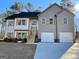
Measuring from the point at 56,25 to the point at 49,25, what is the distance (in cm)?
131

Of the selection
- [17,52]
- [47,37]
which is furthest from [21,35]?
[17,52]

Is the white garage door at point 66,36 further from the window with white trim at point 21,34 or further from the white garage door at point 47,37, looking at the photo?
the window with white trim at point 21,34

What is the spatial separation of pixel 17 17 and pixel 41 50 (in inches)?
710

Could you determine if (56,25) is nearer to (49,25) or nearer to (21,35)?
(49,25)

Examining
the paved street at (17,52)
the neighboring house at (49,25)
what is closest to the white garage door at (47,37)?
the neighboring house at (49,25)

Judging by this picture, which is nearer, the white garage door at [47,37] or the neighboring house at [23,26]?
the white garage door at [47,37]

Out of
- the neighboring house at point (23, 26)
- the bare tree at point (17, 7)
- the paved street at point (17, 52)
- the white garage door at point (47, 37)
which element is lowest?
the paved street at point (17, 52)

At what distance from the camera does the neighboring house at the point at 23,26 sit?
132ft

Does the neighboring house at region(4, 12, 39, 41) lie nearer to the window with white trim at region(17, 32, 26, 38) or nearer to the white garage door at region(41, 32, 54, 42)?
the window with white trim at region(17, 32, 26, 38)

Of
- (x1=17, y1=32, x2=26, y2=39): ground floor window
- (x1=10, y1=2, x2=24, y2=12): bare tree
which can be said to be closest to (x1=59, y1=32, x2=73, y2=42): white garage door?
(x1=17, y1=32, x2=26, y2=39): ground floor window

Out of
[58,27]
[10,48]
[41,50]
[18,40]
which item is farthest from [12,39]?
[41,50]

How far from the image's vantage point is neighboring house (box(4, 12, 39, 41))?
40.2 metres

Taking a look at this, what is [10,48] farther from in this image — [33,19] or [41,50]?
[33,19]

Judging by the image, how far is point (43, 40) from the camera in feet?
125
